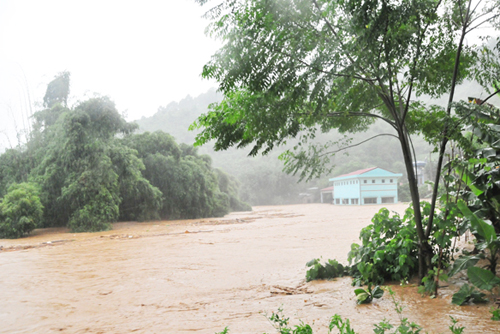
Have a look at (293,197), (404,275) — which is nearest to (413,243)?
(404,275)

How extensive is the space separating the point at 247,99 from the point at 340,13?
1.50 meters

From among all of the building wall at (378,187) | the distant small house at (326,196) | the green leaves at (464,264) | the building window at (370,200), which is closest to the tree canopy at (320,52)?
the green leaves at (464,264)

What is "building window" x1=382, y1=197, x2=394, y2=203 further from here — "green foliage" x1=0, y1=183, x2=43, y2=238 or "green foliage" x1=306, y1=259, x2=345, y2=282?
"green foliage" x1=306, y1=259, x2=345, y2=282

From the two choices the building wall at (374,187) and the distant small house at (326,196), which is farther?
the distant small house at (326,196)

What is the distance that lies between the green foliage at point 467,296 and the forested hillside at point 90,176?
19.2m

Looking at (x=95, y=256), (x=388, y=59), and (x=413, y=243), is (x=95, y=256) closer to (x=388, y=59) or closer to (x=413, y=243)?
(x=413, y=243)

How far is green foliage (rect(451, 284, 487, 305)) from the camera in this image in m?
3.95

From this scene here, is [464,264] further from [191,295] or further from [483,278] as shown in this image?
[191,295]

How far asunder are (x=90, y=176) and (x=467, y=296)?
19.9 m

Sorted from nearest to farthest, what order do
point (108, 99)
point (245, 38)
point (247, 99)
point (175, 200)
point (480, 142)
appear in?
point (245, 38) < point (247, 99) < point (480, 142) < point (108, 99) < point (175, 200)

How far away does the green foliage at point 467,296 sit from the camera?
395 cm

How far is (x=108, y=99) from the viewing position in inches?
890

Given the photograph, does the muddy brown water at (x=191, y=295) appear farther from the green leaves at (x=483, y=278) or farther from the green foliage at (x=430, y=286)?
the green leaves at (x=483, y=278)

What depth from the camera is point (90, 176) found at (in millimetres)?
20594
